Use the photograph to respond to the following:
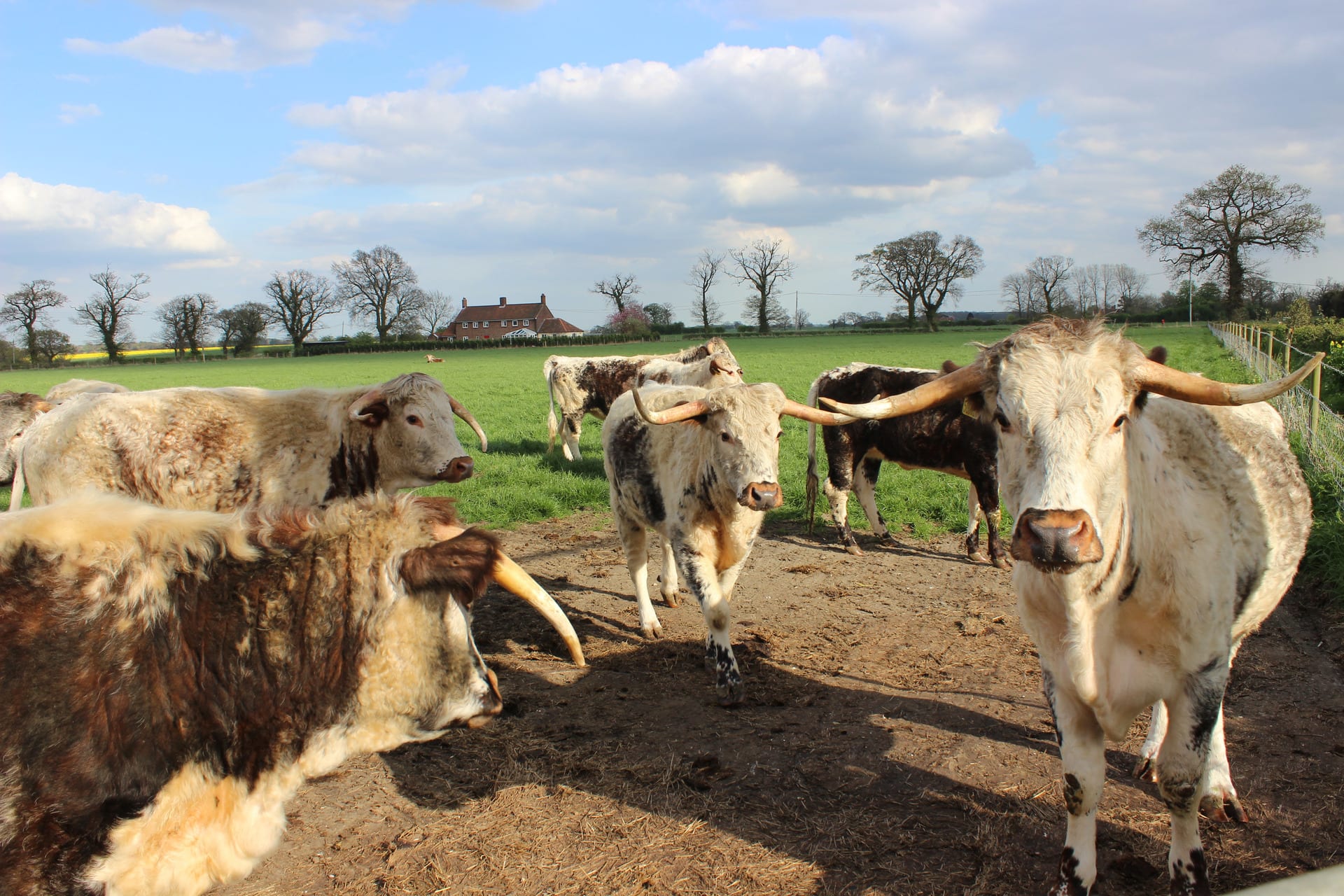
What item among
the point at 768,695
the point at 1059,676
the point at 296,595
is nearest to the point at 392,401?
the point at 768,695

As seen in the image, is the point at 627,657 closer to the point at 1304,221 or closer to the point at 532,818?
the point at 532,818

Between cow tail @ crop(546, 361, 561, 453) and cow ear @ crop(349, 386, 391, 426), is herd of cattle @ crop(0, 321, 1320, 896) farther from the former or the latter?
cow tail @ crop(546, 361, 561, 453)

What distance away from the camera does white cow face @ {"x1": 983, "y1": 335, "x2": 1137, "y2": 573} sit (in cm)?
240

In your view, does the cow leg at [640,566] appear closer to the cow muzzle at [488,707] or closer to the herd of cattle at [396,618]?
the herd of cattle at [396,618]

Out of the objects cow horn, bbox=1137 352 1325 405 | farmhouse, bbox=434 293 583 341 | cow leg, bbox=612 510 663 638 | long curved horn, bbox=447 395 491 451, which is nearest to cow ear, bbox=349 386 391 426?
long curved horn, bbox=447 395 491 451

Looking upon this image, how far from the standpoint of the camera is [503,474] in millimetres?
12172

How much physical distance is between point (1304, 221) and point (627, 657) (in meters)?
68.0

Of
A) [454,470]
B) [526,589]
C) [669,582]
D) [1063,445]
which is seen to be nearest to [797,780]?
[526,589]

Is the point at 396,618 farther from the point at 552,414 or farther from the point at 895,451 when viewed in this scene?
the point at 552,414

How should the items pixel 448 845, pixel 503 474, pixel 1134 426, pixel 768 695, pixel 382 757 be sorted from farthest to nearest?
pixel 503 474 → pixel 768 695 → pixel 382 757 → pixel 448 845 → pixel 1134 426

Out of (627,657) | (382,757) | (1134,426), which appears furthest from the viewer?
(627,657)

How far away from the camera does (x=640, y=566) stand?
629 cm

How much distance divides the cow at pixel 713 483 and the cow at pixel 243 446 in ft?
4.92

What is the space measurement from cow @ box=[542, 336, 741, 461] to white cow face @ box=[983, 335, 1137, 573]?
36.0 feet
